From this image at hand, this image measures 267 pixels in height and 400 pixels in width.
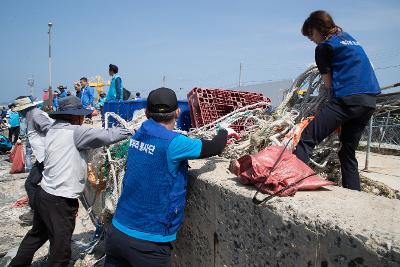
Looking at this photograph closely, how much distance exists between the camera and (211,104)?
402 cm

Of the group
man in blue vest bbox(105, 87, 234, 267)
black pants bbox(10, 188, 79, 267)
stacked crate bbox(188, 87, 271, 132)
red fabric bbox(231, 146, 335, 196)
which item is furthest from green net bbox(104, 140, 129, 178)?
red fabric bbox(231, 146, 335, 196)

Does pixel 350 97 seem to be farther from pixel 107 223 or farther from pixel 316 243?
pixel 107 223

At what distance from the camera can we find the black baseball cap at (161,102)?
2.26 m

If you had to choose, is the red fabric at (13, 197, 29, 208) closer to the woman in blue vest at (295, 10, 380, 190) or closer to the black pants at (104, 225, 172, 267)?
the black pants at (104, 225, 172, 267)

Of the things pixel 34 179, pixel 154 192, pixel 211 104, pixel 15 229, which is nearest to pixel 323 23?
pixel 211 104

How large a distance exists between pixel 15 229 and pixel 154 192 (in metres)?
4.58

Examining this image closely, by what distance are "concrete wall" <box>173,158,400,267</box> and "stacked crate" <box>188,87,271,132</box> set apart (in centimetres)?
129

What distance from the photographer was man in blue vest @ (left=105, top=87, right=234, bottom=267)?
6.97ft

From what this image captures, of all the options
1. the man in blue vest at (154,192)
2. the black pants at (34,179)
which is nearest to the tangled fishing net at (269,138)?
the man in blue vest at (154,192)

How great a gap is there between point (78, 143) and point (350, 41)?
8.18ft

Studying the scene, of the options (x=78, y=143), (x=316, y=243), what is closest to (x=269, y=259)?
(x=316, y=243)

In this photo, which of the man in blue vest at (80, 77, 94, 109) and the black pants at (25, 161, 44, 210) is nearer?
the black pants at (25, 161, 44, 210)

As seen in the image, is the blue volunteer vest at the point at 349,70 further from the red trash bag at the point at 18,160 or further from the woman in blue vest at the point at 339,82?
the red trash bag at the point at 18,160

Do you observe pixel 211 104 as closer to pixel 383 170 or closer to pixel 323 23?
pixel 323 23
